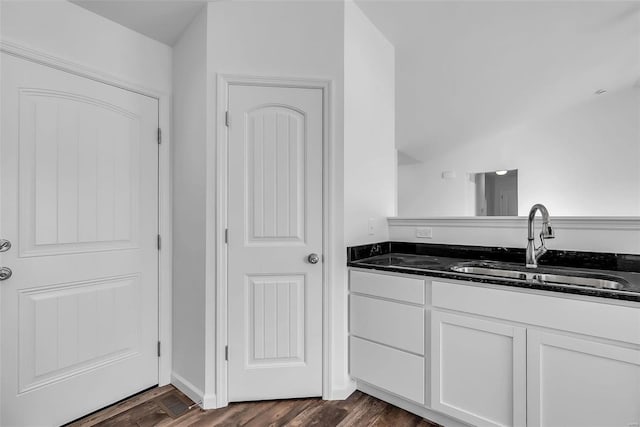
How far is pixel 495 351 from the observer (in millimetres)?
1472

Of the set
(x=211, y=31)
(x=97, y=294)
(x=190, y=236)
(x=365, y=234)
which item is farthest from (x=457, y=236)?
(x=97, y=294)

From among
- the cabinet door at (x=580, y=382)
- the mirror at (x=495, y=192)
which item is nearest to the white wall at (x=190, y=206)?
the cabinet door at (x=580, y=382)

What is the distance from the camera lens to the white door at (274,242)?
191 cm

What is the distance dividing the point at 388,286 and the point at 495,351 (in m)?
0.58

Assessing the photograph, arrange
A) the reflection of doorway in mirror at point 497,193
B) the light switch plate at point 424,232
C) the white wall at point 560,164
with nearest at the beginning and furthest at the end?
the light switch plate at point 424,232 < the white wall at point 560,164 < the reflection of doorway in mirror at point 497,193

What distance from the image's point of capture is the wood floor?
175cm

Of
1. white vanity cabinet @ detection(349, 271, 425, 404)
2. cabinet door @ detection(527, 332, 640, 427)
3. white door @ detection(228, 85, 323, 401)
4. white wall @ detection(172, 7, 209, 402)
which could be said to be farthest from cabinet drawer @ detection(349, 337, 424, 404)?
white wall @ detection(172, 7, 209, 402)

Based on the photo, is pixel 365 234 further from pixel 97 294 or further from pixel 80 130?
pixel 80 130

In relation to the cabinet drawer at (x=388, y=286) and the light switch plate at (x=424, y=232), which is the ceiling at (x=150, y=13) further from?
the light switch plate at (x=424, y=232)

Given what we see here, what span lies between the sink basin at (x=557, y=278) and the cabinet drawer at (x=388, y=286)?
9.4 inches

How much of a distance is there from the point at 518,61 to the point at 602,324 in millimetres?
2568

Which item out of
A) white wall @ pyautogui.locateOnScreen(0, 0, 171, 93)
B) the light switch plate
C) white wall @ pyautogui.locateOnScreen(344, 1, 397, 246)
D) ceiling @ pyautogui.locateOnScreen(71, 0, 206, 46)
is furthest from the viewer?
the light switch plate

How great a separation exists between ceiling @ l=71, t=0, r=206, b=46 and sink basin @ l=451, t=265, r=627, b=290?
2.20 m

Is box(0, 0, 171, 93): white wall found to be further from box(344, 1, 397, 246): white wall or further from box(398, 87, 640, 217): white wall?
box(398, 87, 640, 217): white wall
